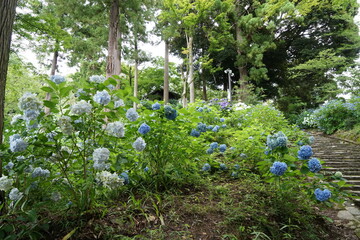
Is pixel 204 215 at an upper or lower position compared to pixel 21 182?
lower

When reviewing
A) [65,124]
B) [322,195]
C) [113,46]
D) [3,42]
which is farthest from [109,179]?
[113,46]

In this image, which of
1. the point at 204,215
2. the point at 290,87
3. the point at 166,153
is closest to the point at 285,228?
the point at 204,215

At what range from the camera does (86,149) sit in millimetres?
1573

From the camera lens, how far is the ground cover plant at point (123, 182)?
4.55ft

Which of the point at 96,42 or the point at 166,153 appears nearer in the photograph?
the point at 166,153

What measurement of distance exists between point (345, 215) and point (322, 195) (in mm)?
1092

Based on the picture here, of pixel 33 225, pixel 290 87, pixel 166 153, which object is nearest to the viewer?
pixel 33 225

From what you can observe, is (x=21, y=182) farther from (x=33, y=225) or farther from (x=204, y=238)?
(x=204, y=238)

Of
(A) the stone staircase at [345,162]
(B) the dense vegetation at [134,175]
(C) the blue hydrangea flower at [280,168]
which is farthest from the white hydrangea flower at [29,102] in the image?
(A) the stone staircase at [345,162]

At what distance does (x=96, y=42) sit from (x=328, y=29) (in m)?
15.7

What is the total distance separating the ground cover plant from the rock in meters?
0.53

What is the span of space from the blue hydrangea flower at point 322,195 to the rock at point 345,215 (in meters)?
0.99

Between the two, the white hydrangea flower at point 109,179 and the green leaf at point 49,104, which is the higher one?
the green leaf at point 49,104

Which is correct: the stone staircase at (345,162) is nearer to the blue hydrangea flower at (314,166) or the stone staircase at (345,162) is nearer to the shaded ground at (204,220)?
the shaded ground at (204,220)
